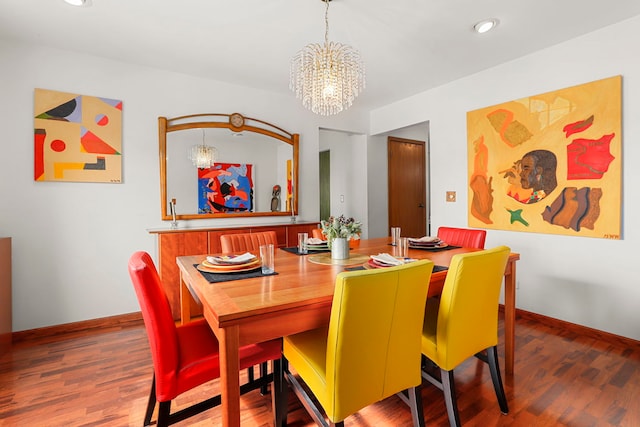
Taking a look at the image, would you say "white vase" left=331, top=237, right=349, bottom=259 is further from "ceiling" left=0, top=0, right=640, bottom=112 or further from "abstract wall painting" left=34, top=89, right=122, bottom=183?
"abstract wall painting" left=34, top=89, right=122, bottom=183

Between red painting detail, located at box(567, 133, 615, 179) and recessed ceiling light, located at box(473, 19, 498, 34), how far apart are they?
46.6 inches

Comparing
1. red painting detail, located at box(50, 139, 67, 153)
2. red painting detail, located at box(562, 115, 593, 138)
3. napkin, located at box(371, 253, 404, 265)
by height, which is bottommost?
napkin, located at box(371, 253, 404, 265)

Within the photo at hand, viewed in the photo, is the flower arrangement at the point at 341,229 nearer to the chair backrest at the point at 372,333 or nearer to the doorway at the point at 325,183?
the chair backrest at the point at 372,333

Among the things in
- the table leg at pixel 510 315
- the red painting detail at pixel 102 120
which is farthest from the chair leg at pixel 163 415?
the red painting detail at pixel 102 120

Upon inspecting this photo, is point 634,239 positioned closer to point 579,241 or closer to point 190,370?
point 579,241

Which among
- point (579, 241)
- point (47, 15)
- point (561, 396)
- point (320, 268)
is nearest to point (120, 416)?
point (320, 268)

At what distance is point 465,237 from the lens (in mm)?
2543

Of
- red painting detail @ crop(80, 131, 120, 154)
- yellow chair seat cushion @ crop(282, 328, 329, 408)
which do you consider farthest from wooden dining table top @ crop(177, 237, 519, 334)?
red painting detail @ crop(80, 131, 120, 154)

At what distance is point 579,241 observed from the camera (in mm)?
2684

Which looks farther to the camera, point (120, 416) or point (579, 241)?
point (579, 241)

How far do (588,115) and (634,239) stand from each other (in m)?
1.03

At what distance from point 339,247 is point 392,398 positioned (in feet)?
3.02

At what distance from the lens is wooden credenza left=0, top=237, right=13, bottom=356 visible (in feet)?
7.82

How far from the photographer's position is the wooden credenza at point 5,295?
93.8 inches
